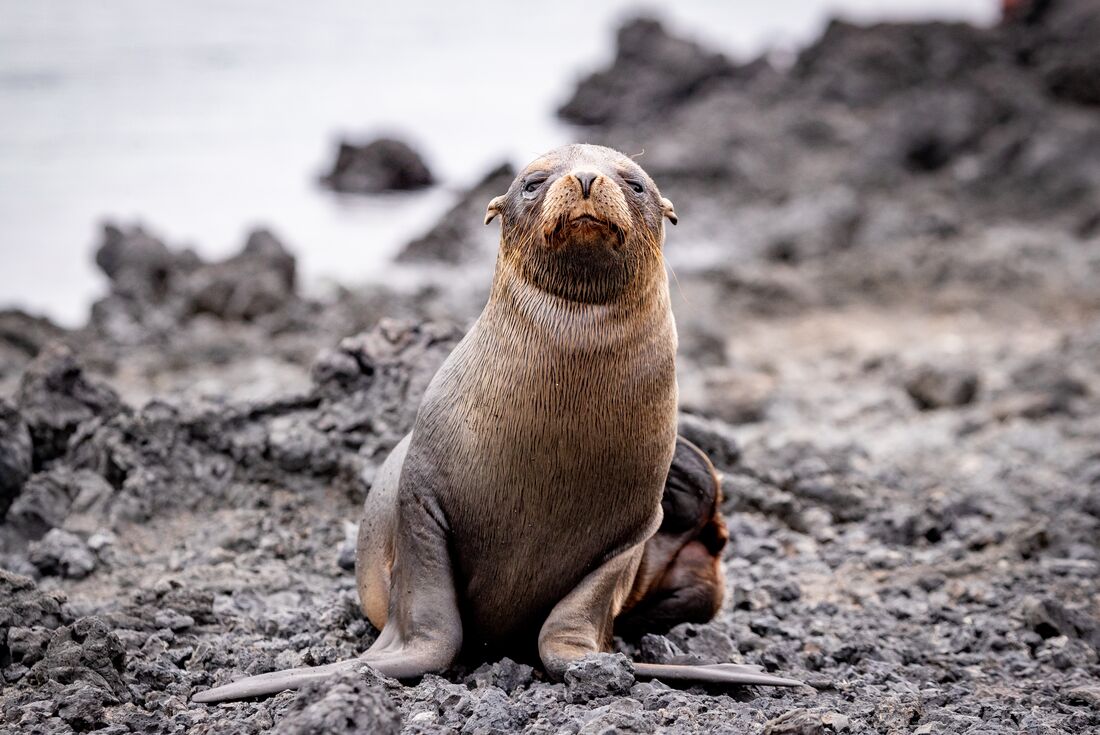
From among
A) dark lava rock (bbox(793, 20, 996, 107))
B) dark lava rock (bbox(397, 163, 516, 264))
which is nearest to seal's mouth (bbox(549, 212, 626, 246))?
dark lava rock (bbox(397, 163, 516, 264))

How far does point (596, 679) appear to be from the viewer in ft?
11.0

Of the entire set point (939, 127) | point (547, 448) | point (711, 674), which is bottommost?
point (711, 674)

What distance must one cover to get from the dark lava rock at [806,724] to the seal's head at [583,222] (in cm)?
114

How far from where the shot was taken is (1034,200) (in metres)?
14.9

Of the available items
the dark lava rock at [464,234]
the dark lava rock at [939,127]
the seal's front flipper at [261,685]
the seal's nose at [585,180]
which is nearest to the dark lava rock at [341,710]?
the seal's front flipper at [261,685]

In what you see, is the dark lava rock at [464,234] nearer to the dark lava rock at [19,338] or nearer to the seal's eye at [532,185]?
the dark lava rock at [19,338]

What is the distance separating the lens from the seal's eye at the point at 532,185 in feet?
11.5

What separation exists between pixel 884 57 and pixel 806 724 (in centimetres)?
2095

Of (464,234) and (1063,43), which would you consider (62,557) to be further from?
(1063,43)

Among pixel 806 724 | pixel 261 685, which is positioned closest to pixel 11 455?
pixel 261 685

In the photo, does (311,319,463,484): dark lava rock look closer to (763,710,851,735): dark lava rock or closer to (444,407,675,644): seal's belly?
(444,407,675,644): seal's belly

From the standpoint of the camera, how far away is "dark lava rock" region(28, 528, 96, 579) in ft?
15.1

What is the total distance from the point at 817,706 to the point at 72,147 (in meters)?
14.0

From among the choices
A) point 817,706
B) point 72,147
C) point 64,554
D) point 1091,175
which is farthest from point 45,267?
point 1091,175
